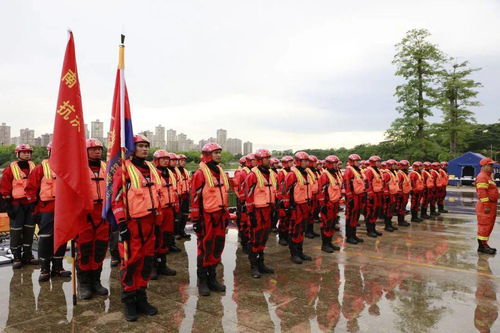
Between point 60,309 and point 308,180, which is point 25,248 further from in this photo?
point 308,180

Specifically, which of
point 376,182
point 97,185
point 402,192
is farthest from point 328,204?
point 97,185

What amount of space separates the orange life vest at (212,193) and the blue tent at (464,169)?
29.6 metres

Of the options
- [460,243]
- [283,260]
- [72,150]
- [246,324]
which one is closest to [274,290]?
[246,324]

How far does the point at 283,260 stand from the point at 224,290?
226 cm

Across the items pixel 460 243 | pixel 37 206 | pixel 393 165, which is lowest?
pixel 460 243

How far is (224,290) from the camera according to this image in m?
5.56

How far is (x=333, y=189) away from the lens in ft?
27.5

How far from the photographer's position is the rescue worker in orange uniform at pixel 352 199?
917cm

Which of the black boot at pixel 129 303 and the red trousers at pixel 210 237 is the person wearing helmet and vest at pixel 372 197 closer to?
the red trousers at pixel 210 237

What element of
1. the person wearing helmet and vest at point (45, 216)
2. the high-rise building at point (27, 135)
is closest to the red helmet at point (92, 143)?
the person wearing helmet and vest at point (45, 216)

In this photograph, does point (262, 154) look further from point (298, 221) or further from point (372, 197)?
point (372, 197)

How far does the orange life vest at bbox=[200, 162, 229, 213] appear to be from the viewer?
550cm

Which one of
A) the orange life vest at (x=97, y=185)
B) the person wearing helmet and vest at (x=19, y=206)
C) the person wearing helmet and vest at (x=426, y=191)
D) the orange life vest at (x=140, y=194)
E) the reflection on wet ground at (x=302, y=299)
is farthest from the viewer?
the person wearing helmet and vest at (x=426, y=191)

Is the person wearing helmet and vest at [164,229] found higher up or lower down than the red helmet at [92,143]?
lower down
